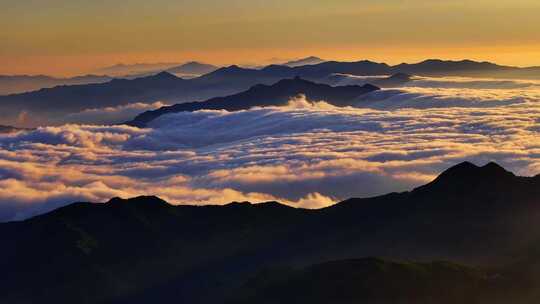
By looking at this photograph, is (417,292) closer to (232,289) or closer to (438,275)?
(438,275)

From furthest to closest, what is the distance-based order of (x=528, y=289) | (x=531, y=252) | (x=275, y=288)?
1. (x=531, y=252)
2. (x=275, y=288)
3. (x=528, y=289)

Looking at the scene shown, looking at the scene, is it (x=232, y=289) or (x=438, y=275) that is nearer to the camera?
(x=438, y=275)

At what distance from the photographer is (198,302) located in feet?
651

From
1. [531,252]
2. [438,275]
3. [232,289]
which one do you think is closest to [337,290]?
[438,275]

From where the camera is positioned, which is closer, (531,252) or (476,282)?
(476,282)

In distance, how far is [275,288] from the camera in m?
180

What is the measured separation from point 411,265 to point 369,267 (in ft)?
29.4

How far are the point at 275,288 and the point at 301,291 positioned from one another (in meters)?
7.23

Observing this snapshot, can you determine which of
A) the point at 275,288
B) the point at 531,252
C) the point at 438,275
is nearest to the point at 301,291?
the point at 275,288

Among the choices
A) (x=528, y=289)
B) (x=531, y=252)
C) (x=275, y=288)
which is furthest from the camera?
(x=531, y=252)

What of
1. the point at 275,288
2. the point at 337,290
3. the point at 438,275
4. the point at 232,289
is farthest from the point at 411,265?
the point at 232,289

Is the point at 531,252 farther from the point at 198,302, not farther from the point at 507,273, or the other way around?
the point at 198,302

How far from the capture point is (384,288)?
169 m

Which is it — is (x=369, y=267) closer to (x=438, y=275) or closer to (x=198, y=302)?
(x=438, y=275)
